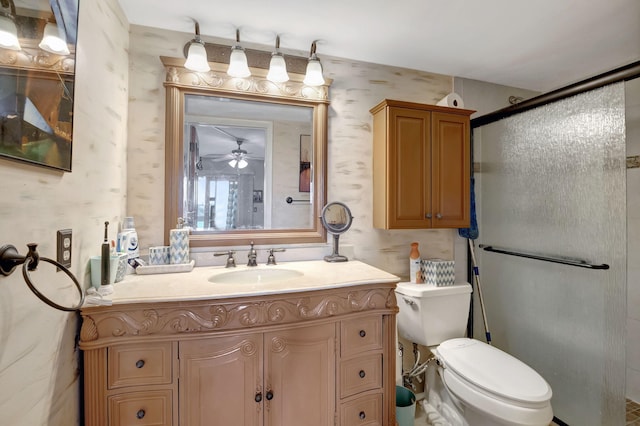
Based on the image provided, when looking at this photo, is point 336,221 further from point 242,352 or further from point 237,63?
point 237,63

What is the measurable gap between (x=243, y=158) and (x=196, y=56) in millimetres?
562

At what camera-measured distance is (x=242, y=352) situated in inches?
43.6

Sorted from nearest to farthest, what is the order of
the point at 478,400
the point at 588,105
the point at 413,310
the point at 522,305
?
the point at 478,400, the point at 588,105, the point at 413,310, the point at 522,305

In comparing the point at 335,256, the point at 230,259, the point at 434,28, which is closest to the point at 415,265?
the point at 335,256

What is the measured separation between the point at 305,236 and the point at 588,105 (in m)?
1.66

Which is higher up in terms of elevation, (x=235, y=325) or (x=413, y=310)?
(x=235, y=325)

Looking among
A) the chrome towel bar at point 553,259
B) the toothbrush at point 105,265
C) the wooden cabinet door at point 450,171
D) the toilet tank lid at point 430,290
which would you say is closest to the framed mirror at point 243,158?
the toothbrush at point 105,265

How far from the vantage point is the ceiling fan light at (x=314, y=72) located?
5.39ft

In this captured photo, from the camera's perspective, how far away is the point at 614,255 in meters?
1.37

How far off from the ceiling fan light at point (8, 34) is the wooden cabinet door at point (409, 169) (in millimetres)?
1543

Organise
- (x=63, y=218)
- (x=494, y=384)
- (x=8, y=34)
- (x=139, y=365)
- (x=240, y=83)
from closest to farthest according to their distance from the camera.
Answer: (x=8, y=34)
(x=63, y=218)
(x=139, y=365)
(x=494, y=384)
(x=240, y=83)

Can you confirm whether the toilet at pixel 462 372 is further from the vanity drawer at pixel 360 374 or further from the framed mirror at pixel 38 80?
the framed mirror at pixel 38 80

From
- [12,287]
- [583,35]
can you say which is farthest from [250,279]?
[583,35]

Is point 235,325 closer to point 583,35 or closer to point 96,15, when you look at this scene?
point 96,15
